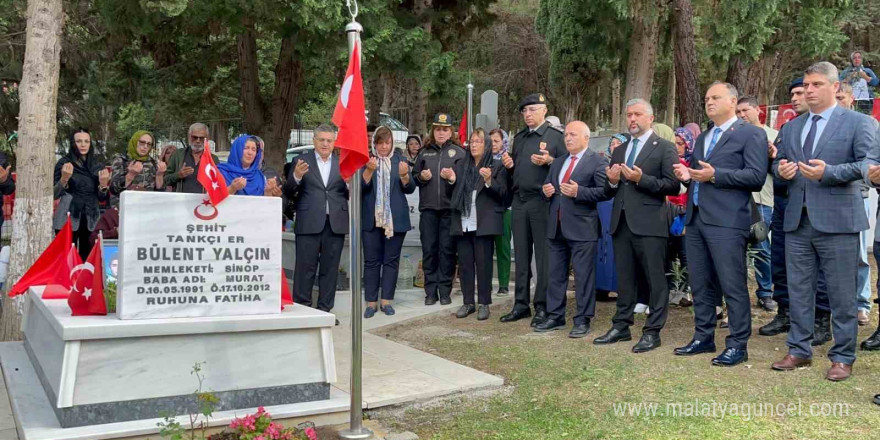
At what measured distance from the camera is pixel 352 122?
15.5 feet

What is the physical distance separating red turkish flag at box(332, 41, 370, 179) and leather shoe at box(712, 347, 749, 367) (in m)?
3.20

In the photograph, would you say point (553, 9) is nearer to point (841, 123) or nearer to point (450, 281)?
point (450, 281)

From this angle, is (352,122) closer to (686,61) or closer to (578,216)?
(578,216)

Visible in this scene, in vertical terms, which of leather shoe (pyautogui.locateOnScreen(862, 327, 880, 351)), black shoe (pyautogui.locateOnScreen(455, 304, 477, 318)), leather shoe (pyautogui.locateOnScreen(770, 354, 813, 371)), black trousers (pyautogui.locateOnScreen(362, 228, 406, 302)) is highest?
black trousers (pyautogui.locateOnScreen(362, 228, 406, 302))

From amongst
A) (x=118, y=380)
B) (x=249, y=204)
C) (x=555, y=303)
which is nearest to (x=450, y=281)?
(x=555, y=303)

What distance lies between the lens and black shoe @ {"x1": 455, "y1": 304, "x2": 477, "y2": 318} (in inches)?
336

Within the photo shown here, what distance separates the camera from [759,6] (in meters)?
13.6

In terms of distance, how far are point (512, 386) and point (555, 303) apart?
1.98 m

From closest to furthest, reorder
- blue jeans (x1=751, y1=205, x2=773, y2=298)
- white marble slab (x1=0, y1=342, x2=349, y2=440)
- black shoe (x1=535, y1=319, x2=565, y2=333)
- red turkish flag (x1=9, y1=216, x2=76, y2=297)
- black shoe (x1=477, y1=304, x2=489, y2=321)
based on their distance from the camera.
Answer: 1. white marble slab (x1=0, y1=342, x2=349, y2=440)
2. red turkish flag (x1=9, y1=216, x2=76, y2=297)
3. black shoe (x1=535, y1=319, x2=565, y2=333)
4. blue jeans (x1=751, y1=205, x2=773, y2=298)
5. black shoe (x1=477, y1=304, x2=489, y2=321)

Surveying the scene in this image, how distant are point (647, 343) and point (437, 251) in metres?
3.06

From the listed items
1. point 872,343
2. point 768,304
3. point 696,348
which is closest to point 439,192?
point 696,348

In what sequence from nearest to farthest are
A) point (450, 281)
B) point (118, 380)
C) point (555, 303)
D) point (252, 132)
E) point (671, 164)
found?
point (118, 380) < point (671, 164) < point (555, 303) < point (450, 281) < point (252, 132)

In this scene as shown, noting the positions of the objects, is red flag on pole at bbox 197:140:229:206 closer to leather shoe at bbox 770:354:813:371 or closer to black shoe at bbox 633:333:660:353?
black shoe at bbox 633:333:660:353

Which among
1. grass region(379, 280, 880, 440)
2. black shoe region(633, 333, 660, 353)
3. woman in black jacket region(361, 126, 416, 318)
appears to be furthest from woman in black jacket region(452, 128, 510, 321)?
black shoe region(633, 333, 660, 353)
